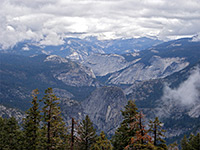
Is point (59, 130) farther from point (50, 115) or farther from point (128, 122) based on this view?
point (128, 122)

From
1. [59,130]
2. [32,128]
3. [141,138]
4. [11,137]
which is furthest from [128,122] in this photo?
[11,137]

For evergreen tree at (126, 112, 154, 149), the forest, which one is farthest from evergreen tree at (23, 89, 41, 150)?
evergreen tree at (126, 112, 154, 149)

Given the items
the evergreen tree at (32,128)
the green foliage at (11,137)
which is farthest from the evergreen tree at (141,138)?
the green foliage at (11,137)

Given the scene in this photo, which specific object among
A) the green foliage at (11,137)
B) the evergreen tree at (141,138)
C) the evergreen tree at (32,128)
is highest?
the evergreen tree at (141,138)

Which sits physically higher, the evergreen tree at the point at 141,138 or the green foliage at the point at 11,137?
the evergreen tree at the point at 141,138

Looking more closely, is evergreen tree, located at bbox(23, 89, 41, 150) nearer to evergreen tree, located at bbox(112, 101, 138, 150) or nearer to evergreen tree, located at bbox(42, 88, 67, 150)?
evergreen tree, located at bbox(42, 88, 67, 150)

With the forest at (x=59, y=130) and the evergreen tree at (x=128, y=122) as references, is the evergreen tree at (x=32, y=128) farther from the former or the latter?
the evergreen tree at (x=128, y=122)

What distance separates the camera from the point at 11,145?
57.9 m

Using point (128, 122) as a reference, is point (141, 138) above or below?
above

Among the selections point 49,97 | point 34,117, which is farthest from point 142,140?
point 34,117

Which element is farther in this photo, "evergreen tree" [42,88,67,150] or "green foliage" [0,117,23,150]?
"green foliage" [0,117,23,150]

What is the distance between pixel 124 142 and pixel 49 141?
12.9 m

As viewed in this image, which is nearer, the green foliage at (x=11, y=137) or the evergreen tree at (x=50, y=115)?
the evergreen tree at (x=50, y=115)

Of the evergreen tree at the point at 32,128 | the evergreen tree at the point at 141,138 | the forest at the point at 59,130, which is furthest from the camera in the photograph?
the evergreen tree at the point at 32,128
